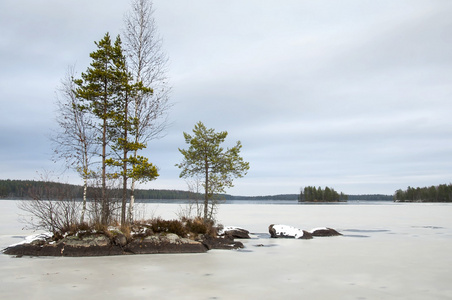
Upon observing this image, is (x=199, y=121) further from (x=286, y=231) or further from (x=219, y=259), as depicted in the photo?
(x=219, y=259)

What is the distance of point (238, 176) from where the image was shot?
23.7m

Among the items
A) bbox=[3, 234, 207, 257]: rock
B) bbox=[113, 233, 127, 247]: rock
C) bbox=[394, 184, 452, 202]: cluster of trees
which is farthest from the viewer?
bbox=[394, 184, 452, 202]: cluster of trees

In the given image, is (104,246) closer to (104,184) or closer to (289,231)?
(104,184)

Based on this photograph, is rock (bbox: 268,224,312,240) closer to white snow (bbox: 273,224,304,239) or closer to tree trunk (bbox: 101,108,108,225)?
white snow (bbox: 273,224,304,239)

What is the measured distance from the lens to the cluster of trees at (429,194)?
125 meters

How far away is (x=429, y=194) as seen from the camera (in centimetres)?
13012

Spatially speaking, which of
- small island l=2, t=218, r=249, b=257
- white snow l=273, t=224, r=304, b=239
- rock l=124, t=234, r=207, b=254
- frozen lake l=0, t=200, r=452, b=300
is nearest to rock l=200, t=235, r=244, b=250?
small island l=2, t=218, r=249, b=257

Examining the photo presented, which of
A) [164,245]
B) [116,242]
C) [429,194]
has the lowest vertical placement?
[164,245]

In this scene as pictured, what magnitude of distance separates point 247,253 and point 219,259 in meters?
1.71

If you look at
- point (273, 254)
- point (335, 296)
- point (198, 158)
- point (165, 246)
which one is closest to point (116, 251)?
point (165, 246)

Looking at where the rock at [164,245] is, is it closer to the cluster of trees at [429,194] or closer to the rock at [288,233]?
the rock at [288,233]

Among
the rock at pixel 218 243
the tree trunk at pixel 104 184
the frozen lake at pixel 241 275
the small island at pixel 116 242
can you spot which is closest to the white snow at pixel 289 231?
the rock at pixel 218 243

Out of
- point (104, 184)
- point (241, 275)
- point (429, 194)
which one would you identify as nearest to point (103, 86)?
point (104, 184)

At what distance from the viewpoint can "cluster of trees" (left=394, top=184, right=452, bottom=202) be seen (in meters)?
125
